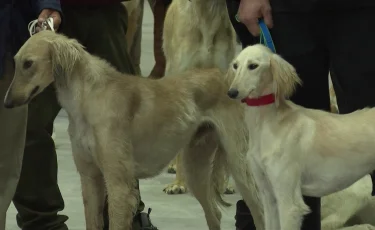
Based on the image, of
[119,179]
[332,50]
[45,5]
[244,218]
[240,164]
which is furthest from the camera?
[244,218]

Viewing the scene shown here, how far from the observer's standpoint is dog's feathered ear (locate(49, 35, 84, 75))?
3.21m

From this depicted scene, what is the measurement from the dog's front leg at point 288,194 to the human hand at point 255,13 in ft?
1.73

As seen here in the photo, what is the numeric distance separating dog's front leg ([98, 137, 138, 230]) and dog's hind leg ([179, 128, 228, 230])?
20.4 inches

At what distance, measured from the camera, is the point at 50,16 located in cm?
327

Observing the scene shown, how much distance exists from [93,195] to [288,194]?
109 cm

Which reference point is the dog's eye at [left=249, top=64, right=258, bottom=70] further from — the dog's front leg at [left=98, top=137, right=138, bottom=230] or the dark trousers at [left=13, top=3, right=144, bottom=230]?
the dark trousers at [left=13, top=3, right=144, bottom=230]

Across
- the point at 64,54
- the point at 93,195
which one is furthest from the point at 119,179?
the point at 64,54

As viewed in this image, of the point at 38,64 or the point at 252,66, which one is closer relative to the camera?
the point at 252,66

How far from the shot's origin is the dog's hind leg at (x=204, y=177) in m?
3.90

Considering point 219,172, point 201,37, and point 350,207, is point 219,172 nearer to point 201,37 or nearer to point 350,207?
point 350,207

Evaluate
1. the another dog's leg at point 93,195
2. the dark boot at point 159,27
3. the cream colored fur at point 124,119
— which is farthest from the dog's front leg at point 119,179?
the dark boot at point 159,27

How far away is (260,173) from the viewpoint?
2.85 metres

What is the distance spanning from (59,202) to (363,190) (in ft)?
4.76

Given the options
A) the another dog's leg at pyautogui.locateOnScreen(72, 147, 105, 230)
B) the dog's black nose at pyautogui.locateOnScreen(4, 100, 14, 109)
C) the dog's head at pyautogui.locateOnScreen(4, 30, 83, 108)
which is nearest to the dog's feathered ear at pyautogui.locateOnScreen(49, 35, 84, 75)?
the dog's head at pyautogui.locateOnScreen(4, 30, 83, 108)
